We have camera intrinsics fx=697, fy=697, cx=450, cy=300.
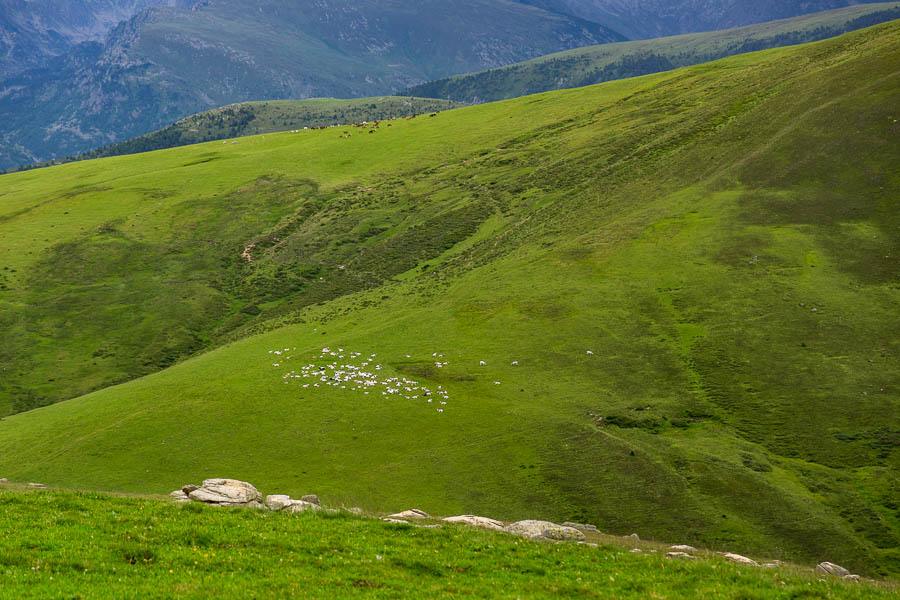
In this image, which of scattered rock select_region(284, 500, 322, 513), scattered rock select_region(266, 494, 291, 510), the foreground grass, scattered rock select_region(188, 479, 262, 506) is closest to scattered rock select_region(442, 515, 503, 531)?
the foreground grass

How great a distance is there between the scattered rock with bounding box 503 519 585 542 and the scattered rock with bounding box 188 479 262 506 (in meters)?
11.3

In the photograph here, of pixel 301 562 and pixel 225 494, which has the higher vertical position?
pixel 301 562

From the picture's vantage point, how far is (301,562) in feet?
68.1

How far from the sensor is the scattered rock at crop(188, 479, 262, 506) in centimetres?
2992

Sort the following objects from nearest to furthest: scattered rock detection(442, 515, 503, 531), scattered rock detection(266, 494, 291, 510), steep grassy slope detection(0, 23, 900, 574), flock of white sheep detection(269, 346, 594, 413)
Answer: scattered rock detection(266, 494, 291, 510)
scattered rock detection(442, 515, 503, 531)
steep grassy slope detection(0, 23, 900, 574)
flock of white sheep detection(269, 346, 594, 413)

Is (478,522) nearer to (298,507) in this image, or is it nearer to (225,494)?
(298,507)

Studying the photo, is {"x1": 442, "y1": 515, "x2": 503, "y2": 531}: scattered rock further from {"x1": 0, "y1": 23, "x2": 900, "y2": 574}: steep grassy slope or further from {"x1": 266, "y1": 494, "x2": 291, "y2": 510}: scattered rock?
{"x1": 0, "y1": 23, "x2": 900, "y2": 574}: steep grassy slope

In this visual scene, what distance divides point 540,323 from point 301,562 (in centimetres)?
5204

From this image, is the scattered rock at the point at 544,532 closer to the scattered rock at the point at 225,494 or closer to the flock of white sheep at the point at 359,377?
the scattered rock at the point at 225,494

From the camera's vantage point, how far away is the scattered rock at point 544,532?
2798 centimetres

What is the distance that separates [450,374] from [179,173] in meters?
124

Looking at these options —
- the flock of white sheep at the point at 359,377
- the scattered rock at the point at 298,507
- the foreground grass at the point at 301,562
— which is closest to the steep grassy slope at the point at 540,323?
the flock of white sheep at the point at 359,377

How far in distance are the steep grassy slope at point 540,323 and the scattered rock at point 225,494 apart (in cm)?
1320

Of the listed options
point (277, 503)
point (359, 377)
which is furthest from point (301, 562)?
point (359, 377)
